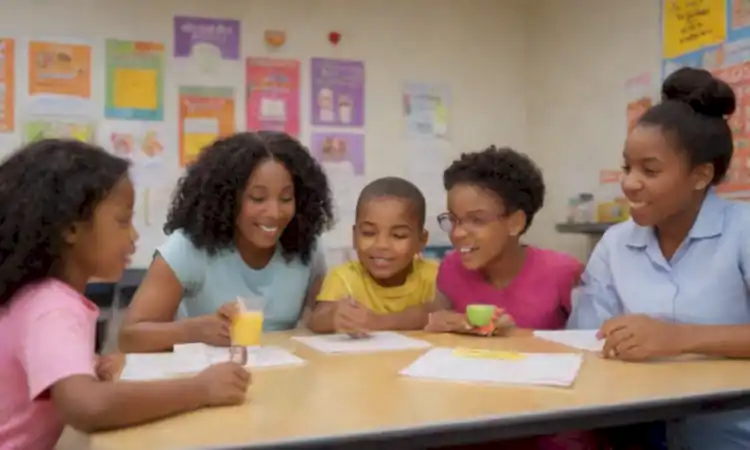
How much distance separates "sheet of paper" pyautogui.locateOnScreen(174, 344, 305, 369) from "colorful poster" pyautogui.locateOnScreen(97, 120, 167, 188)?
1.56 m

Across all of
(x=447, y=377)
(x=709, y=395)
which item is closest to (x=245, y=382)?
(x=447, y=377)

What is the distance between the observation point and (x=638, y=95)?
115 inches

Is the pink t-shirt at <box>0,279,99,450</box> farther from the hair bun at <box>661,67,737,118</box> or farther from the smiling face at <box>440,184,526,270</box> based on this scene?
the hair bun at <box>661,67,737,118</box>

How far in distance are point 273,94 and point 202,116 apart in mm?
313

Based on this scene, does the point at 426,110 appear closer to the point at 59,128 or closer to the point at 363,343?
the point at 59,128

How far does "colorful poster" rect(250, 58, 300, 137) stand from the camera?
3201 millimetres

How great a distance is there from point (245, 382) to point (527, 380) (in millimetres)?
454

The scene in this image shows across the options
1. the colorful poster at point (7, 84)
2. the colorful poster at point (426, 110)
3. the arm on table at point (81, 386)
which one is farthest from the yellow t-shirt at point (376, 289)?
the colorful poster at point (7, 84)

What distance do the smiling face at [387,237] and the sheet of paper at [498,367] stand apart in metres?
0.54

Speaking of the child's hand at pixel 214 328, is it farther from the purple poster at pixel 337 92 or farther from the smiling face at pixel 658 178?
the purple poster at pixel 337 92

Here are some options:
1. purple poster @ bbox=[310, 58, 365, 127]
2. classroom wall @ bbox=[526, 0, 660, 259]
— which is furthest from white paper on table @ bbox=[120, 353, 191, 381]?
classroom wall @ bbox=[526, 0, 660, 259]

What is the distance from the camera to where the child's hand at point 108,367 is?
126 cm

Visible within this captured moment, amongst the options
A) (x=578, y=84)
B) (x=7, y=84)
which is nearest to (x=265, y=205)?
(x=7, y=84)

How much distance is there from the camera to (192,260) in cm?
194
